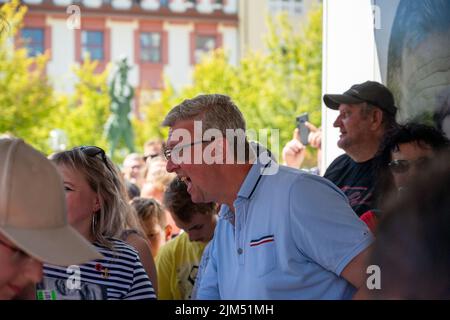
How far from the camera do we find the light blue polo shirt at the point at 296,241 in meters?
2.71

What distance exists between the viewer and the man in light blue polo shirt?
8.90ft

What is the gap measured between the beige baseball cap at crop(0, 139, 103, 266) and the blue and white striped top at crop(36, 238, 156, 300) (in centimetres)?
95

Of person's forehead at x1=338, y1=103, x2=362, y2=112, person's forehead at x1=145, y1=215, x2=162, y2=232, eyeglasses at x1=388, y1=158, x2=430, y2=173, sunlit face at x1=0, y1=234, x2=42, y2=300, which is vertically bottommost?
person's forehead at x1=145, y1=215, x2=162, y2=232

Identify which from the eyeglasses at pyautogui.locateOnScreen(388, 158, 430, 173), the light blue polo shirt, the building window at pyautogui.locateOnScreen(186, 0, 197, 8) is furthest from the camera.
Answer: the building window at pyautogui.locateOnScreen(186, 0, 197, 8)

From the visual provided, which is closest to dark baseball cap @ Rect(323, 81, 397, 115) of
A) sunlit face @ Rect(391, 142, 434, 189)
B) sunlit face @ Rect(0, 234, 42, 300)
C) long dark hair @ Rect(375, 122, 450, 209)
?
long dark hair @ Rect(375, 122, 450, 209)

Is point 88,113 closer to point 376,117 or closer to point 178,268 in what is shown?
point 178,268

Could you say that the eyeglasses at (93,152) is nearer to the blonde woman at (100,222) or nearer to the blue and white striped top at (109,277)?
the blonde woman at (100,222)

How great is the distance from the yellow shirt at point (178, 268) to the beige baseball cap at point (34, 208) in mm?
2732

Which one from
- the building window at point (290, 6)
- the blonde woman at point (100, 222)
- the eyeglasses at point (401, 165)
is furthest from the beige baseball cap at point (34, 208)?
the building window at point (290, 6)

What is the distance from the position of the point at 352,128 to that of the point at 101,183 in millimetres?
1755

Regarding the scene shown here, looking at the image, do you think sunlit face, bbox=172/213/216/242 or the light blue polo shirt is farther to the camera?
sunlit face, bbox=172/213/216/242

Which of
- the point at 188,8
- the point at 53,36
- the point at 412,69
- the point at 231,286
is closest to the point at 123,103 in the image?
the point at 53,36

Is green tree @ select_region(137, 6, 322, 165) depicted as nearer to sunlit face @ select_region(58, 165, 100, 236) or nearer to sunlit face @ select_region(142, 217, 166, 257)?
sunlit face @ select_region(142, 217, 166, 257)
